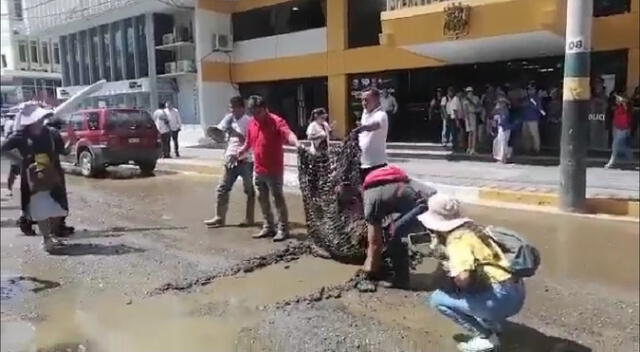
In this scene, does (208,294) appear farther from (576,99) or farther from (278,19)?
(576,99)

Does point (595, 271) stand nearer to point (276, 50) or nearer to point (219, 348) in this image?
point (219, 348)

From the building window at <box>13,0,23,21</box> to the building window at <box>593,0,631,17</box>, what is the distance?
2.00m

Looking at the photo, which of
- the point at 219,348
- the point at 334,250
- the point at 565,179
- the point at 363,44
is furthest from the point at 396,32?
the point at 565,179

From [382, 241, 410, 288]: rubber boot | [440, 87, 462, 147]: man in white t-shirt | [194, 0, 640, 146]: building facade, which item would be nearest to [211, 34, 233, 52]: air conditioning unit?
[194, 0, 640, 146]: building facade

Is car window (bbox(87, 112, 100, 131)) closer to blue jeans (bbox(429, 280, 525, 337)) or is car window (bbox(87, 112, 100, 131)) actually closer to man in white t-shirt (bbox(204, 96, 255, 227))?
man in white t-shirt (bbox(204, 96, 255, 227))

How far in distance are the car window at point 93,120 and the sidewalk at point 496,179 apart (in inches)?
10.1

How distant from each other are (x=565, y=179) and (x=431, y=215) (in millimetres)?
2532

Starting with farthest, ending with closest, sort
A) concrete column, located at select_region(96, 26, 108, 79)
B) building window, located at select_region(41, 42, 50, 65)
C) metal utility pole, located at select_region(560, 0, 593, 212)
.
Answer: metal utility pole, located at select_region(560, 0, 593, 212) < concrete column, located at select_region(96, 26, 108, 79) < building window, located at select_region(41, 42, 50, 65)

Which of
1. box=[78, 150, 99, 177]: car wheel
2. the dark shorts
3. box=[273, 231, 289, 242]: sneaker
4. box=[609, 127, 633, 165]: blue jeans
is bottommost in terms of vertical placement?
box=[273, 231, 289, 242]: sneaker

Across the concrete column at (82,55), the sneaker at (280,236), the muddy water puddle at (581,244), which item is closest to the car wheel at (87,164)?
the concrete column at (82,55)

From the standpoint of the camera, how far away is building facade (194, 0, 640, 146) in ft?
4.49

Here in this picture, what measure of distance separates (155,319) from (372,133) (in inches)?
36.6

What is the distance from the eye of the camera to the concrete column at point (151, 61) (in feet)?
4.05

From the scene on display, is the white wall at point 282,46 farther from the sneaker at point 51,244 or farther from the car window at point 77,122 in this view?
the sneaker at point 51,244
